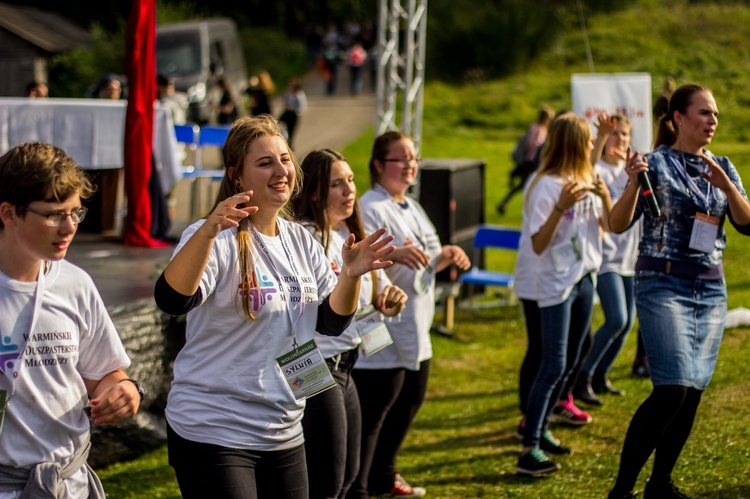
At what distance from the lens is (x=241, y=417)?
2.94 m

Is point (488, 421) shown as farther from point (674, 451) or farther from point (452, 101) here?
point (452, 101)

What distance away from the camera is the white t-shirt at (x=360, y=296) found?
3.97 metres

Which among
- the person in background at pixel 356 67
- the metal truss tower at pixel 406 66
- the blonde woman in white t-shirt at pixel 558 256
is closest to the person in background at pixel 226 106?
the metal truss tower at pixel 406 66

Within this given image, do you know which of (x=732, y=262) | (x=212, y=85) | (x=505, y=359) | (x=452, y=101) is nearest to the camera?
(x=505, y=359)

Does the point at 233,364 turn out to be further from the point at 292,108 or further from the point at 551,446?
the point at 292,108

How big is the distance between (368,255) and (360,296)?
1.13 meters

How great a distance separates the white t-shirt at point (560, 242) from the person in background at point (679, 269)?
844 mm

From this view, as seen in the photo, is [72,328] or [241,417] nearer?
[72,328]

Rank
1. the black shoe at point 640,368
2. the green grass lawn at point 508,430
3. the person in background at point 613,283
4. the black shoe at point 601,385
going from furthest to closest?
the black shoe at point 640,368 → the black shoe at point 601,385 → the person in background at point 613,283 → the green grass lawn at point 508,430

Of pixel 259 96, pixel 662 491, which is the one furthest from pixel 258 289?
pixel 259 96

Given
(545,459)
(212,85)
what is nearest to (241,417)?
(545,459)

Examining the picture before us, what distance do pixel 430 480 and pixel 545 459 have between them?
64 cm

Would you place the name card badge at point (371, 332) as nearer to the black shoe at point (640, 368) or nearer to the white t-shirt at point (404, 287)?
the white t-shirt at point (404, 287)

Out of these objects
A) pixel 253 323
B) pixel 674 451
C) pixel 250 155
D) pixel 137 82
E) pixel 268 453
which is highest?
pixel 137 82
